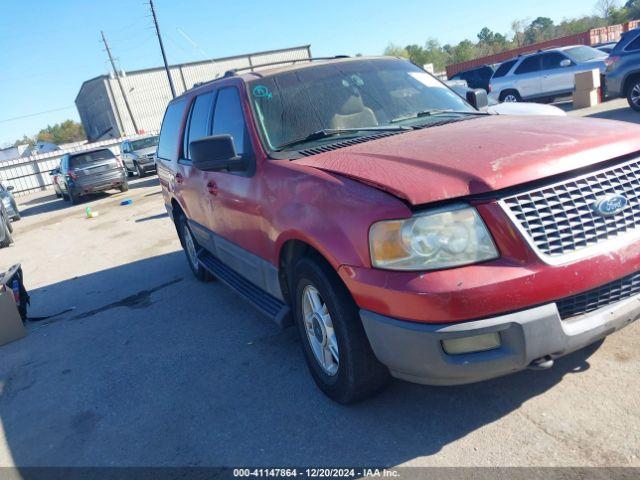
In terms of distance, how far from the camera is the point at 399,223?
2344mm

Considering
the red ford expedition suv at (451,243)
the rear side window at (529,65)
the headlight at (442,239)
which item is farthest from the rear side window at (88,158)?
the headlight at (442,239)

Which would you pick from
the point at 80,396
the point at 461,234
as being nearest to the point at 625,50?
the point at 461,234

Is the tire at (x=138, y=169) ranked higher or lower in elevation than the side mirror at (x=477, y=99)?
lower

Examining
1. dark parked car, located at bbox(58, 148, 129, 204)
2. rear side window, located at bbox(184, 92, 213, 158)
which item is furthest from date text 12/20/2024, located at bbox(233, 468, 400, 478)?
dark parked car, located at bbox(58, 148, 129, 204)

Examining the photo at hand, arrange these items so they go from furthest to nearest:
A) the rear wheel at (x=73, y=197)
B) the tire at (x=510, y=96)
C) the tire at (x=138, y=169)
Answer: the tire at (x=138, y=169)
the rear wheel at (x=73, y=197)
the tire at (x=510, y=96)

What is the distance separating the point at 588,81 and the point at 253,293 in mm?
14487

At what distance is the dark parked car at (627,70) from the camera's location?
1153 centimetres

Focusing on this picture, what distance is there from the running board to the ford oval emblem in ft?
6.27

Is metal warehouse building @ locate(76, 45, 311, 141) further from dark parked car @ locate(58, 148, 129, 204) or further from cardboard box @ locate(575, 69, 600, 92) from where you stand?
cardboard box @ locate(575, 69, 600, 92)

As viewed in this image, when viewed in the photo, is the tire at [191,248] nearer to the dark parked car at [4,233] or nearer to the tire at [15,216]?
the dark parked car at [4,233]

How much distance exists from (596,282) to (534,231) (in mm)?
378

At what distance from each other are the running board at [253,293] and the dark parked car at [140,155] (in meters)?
18.0

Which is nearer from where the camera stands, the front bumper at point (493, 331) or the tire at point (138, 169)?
the front bumper at point (493, 331)

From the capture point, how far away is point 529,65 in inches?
680
